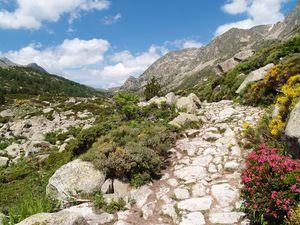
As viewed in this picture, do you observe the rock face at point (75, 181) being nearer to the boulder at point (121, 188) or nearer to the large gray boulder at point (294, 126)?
the boulder at point (121, 188)

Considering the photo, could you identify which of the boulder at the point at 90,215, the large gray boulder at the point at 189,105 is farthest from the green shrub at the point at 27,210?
the large gray boulder at the point at 189,105

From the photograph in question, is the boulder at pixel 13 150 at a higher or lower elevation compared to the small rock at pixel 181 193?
higher

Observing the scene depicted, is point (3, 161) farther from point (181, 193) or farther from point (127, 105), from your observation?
point (181, 193)

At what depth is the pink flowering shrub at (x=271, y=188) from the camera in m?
7.20

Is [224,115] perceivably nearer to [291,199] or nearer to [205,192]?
[205,192]

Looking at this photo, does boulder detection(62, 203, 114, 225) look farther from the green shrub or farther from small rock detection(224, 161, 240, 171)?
small rock detection(224, 161, 240, 171)

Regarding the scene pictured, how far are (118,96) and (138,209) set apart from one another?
41.5 ft

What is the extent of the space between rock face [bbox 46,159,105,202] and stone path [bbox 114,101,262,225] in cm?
148

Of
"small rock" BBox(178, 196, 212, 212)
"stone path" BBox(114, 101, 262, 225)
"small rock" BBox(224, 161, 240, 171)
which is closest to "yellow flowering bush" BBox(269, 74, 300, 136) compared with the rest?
"stone path" BBox(114, 101, 262, 225)

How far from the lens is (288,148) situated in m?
9.34

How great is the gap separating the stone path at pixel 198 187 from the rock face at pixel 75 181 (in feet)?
4.85

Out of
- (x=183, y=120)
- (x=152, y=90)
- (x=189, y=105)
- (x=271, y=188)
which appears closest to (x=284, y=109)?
(x=271, y=188)

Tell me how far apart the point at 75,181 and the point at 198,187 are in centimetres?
416

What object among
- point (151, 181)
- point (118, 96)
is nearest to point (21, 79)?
point (118, 96)
